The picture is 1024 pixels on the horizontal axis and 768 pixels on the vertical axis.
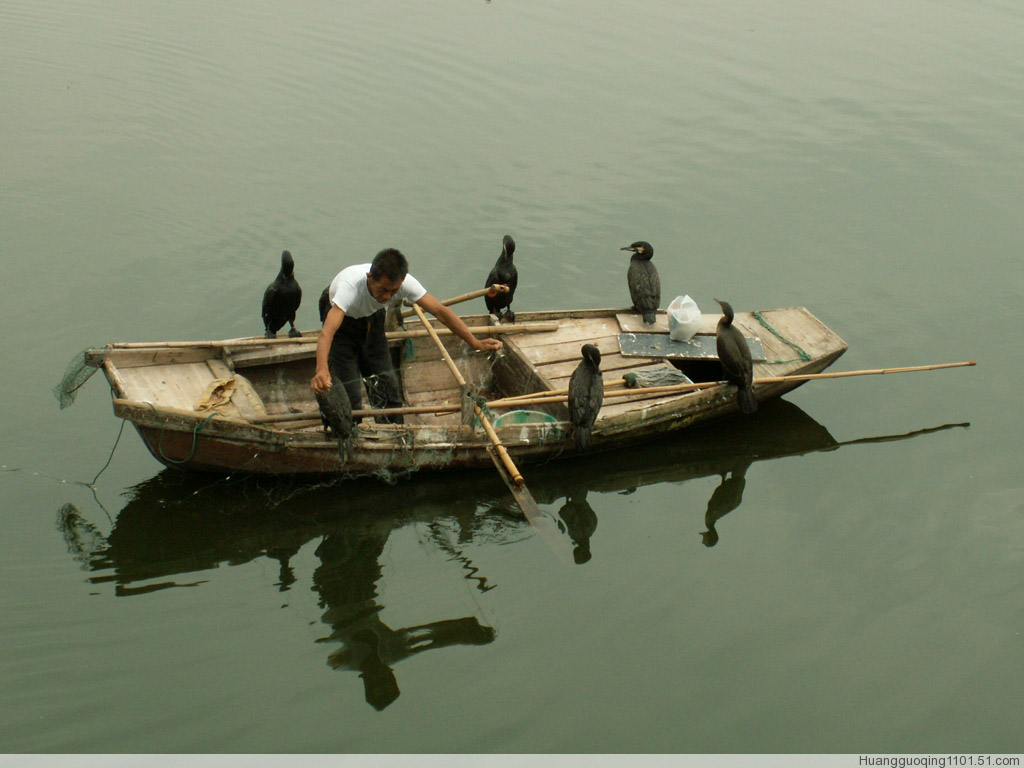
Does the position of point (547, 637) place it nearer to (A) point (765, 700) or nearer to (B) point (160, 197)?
(A) point (765, 700)

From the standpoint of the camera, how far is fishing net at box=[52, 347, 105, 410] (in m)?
7.08

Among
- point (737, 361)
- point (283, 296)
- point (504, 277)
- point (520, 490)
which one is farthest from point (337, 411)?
→ point (737, 361)

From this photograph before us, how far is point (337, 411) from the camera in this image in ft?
22.3

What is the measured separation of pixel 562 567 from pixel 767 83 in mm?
10845

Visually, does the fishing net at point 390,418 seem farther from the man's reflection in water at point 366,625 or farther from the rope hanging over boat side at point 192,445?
the man's reflection in water at point 366,625

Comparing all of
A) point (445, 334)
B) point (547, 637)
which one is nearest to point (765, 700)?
point (547, 637)

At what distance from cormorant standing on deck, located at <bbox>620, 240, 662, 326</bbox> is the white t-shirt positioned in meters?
2.61

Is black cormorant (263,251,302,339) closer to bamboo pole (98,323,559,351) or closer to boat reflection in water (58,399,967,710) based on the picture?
bamboo pole (98,323,559,351)

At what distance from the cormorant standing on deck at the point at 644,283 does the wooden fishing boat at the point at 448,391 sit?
0.15 meters

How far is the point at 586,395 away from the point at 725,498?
1577 mm

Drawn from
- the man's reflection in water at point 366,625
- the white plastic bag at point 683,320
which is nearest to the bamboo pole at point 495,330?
the white plastic bag at point 683,320

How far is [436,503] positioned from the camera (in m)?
7.67

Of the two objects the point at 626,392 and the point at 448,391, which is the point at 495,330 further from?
the point at 626,392

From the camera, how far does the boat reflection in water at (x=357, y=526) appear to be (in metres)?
6.48
